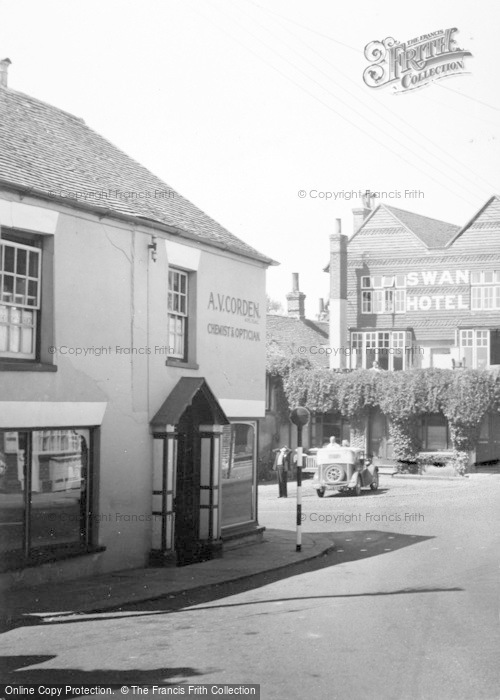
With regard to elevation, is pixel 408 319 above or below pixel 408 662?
above

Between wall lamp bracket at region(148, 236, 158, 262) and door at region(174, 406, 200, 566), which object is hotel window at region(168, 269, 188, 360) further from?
door at region(174, 406, 200, 566)

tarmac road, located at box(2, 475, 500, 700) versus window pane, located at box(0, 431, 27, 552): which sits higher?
window pane, located at box(0, 431, 27, 552)

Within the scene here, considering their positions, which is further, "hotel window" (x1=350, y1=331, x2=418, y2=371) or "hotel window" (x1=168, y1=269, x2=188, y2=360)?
"hotel window" (x1=350, y1=331, x2=418, y2=371)

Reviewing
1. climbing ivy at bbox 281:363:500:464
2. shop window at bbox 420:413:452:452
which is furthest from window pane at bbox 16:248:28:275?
shop window at bbox 420:413:452:452

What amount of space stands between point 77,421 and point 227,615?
399cm

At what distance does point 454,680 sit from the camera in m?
7.21

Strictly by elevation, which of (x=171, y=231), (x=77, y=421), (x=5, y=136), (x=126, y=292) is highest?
(x=5, y=136)

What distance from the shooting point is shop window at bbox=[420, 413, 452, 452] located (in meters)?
39.2

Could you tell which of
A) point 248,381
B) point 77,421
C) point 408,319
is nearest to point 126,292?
point 77,421

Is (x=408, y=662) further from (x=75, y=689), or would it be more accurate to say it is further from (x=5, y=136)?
(x=5, y=136)

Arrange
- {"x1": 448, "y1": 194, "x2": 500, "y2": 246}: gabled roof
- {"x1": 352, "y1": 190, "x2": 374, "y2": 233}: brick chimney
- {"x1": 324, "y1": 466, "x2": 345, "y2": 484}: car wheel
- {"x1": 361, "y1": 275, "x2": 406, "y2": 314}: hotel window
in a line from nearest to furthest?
{"x1": 324, "y1": 466, "x2": 345, "y2": 484}: car wheel < {"x1": 448, "y1": 194, "x2": 500, "y2": 246}: gabled roof < {"x1": 361, "y1": 275, "x2": 406, "y2": 314}: hotel window < {"x1": 352, "y1": 190, "x2": 374, "y2": 233}: brick chimney

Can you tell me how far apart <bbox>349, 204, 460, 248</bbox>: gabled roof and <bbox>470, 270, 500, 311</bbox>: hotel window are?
2.52 m

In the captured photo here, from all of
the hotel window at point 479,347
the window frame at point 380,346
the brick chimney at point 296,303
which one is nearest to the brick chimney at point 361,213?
the brick chimney at point 296,303

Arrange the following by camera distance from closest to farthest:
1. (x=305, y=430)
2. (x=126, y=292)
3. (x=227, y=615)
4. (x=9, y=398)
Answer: (x=227, y=615)
(x=9, y=398)
(x=126, y=292)
(x=305, y=430)
